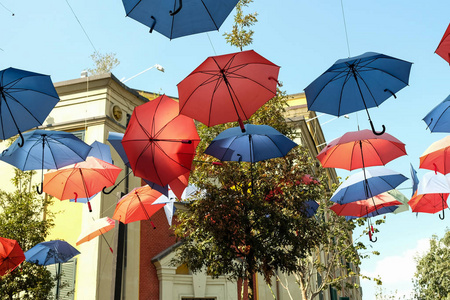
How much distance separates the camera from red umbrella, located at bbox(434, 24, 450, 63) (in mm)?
5876

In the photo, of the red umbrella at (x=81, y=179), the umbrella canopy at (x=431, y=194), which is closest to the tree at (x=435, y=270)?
the umbrella canopy at (x=431, y=194)

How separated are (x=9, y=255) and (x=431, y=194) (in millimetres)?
10980

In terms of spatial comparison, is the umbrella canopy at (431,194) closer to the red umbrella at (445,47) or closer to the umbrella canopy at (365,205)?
the umbrella canopy at (365,205)

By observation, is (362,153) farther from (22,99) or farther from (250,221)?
(22,99)

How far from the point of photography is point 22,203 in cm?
1312

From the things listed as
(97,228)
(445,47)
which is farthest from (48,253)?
(445,47)

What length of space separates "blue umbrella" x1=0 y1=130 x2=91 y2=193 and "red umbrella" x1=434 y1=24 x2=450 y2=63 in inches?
263

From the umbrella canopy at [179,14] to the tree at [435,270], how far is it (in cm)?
2674

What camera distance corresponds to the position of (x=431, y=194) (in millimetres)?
12453

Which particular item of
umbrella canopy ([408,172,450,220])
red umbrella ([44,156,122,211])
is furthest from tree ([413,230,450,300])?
red umbrella ([44,156,122,211])

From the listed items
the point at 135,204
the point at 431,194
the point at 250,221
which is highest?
the point at 431,194

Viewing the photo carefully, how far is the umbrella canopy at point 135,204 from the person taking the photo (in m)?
11.5

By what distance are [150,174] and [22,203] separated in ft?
20.8

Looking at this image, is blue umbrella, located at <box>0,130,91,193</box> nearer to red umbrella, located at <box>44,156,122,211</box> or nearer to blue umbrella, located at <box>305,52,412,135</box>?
red umbrella, located at <box>44,156,122,211</box>
